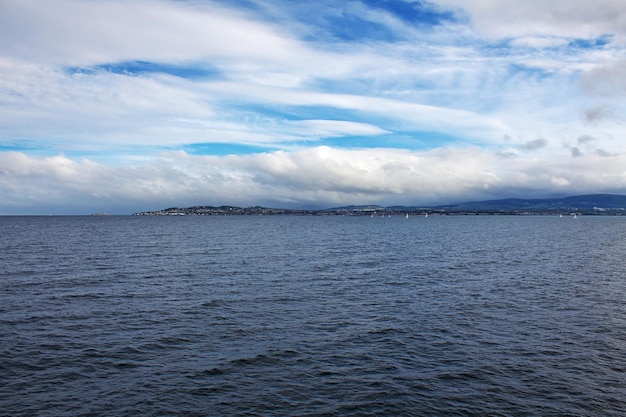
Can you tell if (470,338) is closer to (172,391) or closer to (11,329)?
(172,391)

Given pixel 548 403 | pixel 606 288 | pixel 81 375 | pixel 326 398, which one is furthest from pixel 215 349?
pixel 606 288

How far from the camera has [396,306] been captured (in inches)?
1683

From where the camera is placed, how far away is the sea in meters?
23.0

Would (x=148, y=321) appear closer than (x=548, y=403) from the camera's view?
No

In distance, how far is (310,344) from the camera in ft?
102

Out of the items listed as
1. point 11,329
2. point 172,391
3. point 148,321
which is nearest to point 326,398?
point 172,391

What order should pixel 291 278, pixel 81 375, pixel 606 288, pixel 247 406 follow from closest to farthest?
pixel 247 406, pixel 81 375, pixel 606 288, pixel 291 278

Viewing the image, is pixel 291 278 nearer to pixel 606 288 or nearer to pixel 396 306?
pixel 396 306

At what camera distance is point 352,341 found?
32.1m

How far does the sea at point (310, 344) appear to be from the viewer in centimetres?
2297

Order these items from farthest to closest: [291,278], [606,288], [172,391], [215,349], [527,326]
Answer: [291,278]
[606,288]
[527,326]
[215,349]
[172,391]

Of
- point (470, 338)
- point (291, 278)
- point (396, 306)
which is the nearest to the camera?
point (470, 338)

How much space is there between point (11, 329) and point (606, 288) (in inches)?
2433

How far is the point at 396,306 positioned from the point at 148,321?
75.2ft
